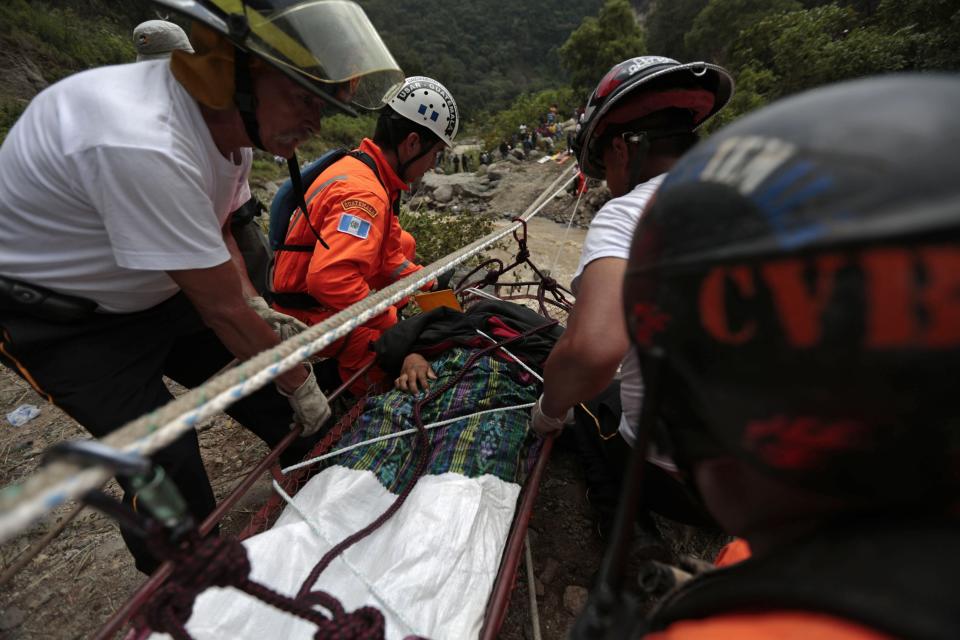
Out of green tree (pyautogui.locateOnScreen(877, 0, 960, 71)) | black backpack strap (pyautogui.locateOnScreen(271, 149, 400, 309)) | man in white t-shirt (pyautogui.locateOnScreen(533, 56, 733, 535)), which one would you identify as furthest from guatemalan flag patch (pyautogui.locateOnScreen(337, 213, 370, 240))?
green tree (pyautogui.locateOnScreen(877, 0, 960, 71))

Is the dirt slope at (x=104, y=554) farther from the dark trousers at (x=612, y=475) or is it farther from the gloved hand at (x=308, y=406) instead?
the gloved hand at (x=308, y=406)

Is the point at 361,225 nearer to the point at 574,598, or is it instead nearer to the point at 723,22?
the point at 574,598

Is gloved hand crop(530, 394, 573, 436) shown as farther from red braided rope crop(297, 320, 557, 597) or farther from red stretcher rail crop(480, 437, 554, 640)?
red braided rope crop(297, 320, 557, 597)

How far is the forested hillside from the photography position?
61438mm

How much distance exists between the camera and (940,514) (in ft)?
1.65

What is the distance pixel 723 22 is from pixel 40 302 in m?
39.2

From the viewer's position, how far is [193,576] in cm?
62

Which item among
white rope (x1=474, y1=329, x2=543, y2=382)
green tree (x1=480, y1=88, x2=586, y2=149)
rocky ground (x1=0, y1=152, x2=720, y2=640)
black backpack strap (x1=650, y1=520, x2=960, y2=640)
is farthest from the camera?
green tree (x1=480, y1=88, x2=586, y2=149)

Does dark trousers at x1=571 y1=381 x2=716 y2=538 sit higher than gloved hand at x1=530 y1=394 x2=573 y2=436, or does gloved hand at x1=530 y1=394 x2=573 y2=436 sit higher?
gloved hand at x1=530 y1=394 x2=573 y2=436

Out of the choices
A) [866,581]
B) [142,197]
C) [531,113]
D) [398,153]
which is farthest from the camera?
[531,113]

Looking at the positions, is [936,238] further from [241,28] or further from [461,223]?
[461,223]

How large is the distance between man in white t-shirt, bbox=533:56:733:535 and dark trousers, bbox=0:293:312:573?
125 cm

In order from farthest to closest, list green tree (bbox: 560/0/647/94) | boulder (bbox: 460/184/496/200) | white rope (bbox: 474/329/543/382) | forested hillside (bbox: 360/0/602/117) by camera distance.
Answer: forested hillside (bbox: 360/0/602/117)
green tree (bbox: 560/0/647/94)
boulder (bbox: 460/184/496/200)
white rope (bbox: 474/329/543/382)

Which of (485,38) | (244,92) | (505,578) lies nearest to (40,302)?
(244,92)
